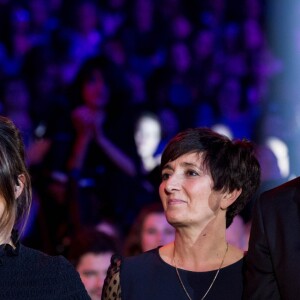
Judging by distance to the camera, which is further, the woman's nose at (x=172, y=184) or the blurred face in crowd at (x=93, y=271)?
the blurred face in crowd at (x=93, y=271)

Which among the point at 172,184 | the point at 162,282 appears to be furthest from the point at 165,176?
the point at 162,282

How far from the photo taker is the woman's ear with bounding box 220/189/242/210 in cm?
344

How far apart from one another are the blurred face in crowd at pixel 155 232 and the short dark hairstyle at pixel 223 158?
4.84ft

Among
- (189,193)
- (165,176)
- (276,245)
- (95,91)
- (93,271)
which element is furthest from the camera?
(95,91)

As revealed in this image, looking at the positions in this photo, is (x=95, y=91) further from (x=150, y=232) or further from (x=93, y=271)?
(x=93, y=271)

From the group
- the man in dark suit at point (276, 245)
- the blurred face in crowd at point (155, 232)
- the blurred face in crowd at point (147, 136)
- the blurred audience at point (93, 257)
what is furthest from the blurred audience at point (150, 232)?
the man in dark suit at point (276, 245)

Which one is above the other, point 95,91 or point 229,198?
point 95,91

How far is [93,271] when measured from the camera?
14.8 ft

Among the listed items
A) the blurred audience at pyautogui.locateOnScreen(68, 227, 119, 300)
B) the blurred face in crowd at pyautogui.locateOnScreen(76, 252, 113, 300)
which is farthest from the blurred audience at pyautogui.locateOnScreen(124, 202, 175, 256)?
the blurred face in crowd at pyautogui.locateOnScreen(76, 252, 113, 300)

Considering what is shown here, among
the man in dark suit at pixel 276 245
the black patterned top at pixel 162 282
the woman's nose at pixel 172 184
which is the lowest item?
the black patterned top at pixel 162 282

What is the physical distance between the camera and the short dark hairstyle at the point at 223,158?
Answer: 342 cm

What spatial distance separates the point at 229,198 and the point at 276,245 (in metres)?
0.67

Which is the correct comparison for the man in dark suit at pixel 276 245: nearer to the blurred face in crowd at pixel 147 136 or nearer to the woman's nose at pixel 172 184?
the woman's nose at pixel 172 184

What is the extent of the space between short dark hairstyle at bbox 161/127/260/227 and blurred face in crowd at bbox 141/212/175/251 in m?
1.47
